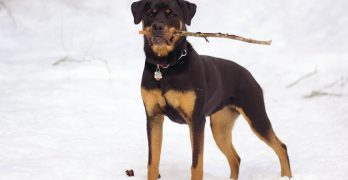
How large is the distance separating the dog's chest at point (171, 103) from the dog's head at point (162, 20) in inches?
12.5

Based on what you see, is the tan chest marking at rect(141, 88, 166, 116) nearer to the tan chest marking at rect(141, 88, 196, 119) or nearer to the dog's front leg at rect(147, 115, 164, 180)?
the tan chest marking at rect(141, 88, 196, 119)

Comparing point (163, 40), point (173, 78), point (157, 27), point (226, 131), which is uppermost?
point (157, 27)

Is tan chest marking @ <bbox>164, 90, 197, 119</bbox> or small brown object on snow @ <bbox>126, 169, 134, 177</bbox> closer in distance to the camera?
tan chest marking @ <bbox>164, 90, 197, 119</bbox>

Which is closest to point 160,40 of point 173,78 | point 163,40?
point 163,40

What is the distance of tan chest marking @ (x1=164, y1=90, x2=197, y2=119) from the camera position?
4590 millimetres

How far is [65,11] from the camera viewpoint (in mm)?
12773

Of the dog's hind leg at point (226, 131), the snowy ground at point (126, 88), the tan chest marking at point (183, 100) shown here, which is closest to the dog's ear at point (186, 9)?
the tan chest marking at point (183, 100)

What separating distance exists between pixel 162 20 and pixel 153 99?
2.18 feet

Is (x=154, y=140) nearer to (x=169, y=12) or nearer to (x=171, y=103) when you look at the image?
(x=171, y=103)

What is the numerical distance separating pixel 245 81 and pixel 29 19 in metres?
8.10

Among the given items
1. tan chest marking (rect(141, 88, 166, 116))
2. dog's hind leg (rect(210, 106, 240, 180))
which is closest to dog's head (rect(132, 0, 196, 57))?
tan chest marking (rect(141, 88, 166, 116))

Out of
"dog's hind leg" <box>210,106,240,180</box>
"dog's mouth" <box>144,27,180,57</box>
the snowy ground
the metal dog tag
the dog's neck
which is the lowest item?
the snowy ground

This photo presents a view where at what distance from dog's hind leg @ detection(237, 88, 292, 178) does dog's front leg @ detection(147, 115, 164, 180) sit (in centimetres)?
93

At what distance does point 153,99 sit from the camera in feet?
15.4
